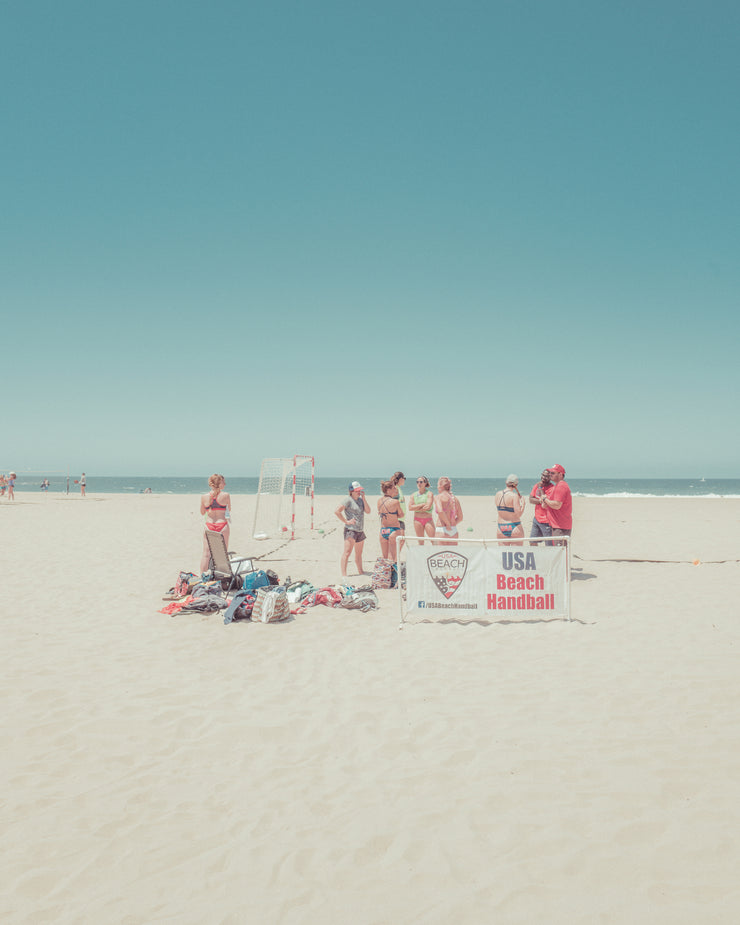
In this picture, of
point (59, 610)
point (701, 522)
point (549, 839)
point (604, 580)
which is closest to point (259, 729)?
point (549, 839)

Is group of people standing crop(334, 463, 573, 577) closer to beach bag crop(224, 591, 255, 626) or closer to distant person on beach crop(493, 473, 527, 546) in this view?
distant person on beach crop(493, 473, 527, 546)

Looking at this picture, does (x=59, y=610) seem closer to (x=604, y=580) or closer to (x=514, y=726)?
(x=514, y=726)

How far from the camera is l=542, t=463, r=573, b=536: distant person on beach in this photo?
27.7 ft

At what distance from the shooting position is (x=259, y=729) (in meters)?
4.07

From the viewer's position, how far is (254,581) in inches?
306

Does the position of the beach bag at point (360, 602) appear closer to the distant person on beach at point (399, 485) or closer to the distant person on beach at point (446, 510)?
the distant person on beach at point (446, 510)

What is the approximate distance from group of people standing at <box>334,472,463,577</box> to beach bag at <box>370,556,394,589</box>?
0.31 metres

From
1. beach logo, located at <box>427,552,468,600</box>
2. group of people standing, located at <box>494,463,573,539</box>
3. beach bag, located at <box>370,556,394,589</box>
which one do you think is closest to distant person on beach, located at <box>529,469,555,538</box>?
group of people standing, located at <box>494,463,573,539</box>

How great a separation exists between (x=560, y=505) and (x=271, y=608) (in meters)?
4.64

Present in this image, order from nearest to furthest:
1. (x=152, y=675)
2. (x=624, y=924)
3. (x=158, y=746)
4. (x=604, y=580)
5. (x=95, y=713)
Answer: (x=624, y=924), (x=158, y=746), (x=95, y=713), (x=152, y=675), (x=604, y=580)

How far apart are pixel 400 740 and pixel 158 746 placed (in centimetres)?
172

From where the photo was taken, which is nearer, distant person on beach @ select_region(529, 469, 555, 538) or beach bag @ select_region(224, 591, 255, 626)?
beach bag @ select_region(224, 591, 255, 626)

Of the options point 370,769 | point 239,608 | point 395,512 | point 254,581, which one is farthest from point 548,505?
point 370,769

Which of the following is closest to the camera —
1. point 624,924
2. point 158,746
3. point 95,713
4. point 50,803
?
point 624,924
